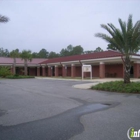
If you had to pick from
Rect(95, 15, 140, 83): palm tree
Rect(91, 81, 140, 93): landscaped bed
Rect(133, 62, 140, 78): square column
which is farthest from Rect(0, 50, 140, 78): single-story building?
Rect(91, 81, 140, 93): landscaped bed

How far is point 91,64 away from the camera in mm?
37938

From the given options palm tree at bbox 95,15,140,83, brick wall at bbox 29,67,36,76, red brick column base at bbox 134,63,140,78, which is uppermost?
palm tree at bbox 95,15,140,83

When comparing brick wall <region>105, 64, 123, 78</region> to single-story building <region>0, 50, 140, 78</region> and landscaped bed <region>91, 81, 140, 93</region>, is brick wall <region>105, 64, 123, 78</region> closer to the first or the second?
single-story building <region>0, 50, 140, 78</region>

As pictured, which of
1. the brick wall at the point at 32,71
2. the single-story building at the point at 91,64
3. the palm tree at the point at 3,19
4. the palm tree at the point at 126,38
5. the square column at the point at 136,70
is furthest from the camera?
the brick wall at the point at 32,71

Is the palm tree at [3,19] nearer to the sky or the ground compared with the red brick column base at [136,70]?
nearer to the sky

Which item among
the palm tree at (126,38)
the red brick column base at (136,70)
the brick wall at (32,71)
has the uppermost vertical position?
the palm tree at (126,38)

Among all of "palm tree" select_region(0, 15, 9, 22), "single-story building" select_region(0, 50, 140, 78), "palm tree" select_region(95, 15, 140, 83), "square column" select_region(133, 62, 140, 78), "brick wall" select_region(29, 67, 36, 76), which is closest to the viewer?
"palm tree" select_region(0, 15, 9, 22)

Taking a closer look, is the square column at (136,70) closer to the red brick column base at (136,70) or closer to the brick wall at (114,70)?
the red brick column base at (136,70)

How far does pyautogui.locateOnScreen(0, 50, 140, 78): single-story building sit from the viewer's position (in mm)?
29770

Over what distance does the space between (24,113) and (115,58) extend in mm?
22977

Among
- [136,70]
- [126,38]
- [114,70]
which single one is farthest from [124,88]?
[114,70]

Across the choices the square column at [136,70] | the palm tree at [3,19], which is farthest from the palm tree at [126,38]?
the square column at [136,70]

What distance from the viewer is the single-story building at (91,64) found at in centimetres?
2977

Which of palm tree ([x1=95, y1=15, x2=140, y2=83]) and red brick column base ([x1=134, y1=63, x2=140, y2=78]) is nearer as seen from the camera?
palm tree ([x1=95, y1=15, x2=140, y2=83])
